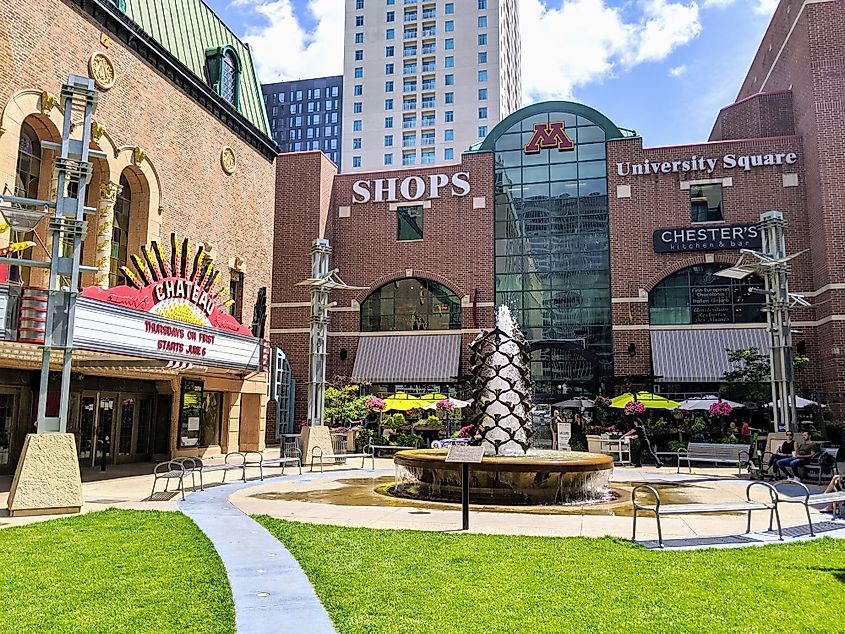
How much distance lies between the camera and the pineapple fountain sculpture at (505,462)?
43.1 ft

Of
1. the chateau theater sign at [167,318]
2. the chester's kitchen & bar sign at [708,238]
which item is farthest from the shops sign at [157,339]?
the chester's kitchen & bar sign at [708,238]

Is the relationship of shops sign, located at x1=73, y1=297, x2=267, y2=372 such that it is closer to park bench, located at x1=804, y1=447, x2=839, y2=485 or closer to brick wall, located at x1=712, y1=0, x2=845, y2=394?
park bench, located at x1=804, y1=447, x2=839, y2=485

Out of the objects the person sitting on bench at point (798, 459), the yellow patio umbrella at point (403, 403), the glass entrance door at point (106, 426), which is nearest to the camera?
the person sitting on bench at point (798, 459)

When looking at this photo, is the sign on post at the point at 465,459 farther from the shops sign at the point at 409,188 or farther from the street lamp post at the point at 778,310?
the shops sign at the point at 409,188

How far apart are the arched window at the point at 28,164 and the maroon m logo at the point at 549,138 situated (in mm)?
23254

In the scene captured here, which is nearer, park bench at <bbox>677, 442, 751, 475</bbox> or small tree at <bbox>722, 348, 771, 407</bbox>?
park bench at <bbox>677, 442, 751, 475</bbox>

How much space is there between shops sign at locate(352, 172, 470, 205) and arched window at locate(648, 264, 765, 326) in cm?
1104

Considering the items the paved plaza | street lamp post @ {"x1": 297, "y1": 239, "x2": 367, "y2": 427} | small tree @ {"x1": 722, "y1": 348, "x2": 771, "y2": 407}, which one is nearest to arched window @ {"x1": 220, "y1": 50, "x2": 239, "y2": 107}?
street lamp post @ {"x1": 297, "y1": 239, "x2": 367, "y2": 427}

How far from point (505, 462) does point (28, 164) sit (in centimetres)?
1528

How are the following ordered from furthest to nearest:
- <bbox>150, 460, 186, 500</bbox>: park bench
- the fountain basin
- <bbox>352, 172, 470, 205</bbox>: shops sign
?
<bbox>352, 172, 470, 205</bbox>: shops sign < <bbox>150, 460, 186, 500</bbox>: park bench < the fountain basin

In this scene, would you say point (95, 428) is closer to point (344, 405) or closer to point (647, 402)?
point (344, 405)

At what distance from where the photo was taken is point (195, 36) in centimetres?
2688

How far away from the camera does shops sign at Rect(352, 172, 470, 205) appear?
36094 millimetres

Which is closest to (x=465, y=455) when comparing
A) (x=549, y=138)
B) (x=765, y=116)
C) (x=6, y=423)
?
(x=6, y=423)
